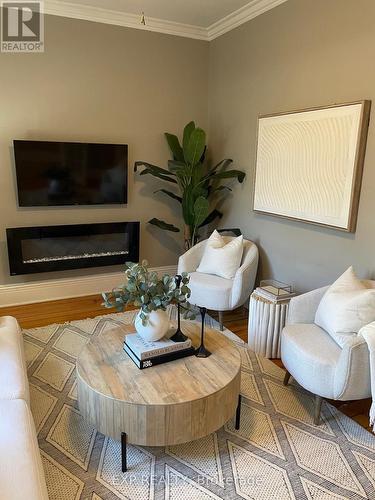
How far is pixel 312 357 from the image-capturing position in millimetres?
2178

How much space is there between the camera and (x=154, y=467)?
1887mm

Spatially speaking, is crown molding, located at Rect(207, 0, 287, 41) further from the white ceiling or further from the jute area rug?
the jute area rug

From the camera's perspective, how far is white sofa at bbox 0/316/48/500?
4.16 feet

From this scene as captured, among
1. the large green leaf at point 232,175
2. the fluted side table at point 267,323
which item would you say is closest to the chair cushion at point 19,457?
the fluted side table at point 267,323

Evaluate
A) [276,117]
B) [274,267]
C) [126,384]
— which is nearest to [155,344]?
[126,384]

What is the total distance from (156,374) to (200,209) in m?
2.25

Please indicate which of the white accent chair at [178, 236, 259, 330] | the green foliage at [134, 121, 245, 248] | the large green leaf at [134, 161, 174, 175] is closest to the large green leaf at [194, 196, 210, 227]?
the green foliage at [134, 121, 245, 248]

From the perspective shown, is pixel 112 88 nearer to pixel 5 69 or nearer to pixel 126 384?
pixel 5 69

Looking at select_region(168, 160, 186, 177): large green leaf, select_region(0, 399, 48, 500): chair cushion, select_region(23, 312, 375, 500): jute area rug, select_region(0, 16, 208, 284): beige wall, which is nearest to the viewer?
select_region(0, 399, 48, 500): chair cushion

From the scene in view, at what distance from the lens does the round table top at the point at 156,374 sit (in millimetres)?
1808

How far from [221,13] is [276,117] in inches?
51.2

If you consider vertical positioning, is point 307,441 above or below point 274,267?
below

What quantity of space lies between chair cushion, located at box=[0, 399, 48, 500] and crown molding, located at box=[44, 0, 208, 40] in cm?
352

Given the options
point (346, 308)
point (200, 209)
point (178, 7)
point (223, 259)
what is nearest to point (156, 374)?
point (346, 308)
